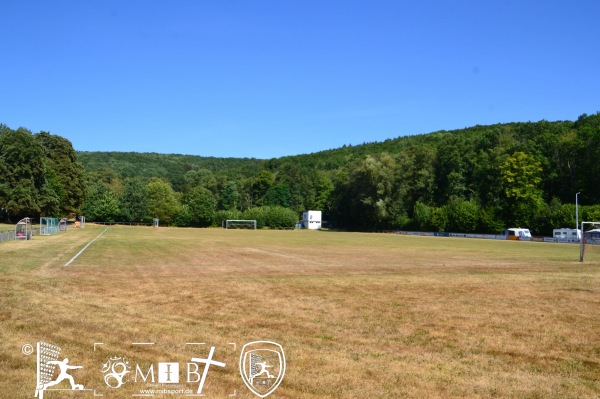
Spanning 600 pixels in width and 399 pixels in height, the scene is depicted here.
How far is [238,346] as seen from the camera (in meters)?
8.74

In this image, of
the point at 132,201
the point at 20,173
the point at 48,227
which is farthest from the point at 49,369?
the point at 132,201

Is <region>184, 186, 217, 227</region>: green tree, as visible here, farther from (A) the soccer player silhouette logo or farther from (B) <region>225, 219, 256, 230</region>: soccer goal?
(A) the soccer player silhouette logo

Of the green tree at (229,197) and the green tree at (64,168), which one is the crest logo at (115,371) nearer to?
the green tree at (64,168)

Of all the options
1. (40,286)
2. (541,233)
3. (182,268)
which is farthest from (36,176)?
(541,233)

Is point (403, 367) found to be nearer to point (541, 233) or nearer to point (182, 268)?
point (182, 268)

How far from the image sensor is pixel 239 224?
441 ft

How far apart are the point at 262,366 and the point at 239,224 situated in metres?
128

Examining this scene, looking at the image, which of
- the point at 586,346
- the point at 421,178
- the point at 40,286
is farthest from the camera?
the point at 421,178

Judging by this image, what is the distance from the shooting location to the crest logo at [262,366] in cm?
693

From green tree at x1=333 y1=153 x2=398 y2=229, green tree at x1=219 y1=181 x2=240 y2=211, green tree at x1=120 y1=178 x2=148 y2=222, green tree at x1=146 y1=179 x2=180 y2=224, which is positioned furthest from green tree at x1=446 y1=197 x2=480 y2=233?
green tree at x1=120 y1=178 x2=148 y2=222

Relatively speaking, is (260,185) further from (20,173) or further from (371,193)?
(20,173)

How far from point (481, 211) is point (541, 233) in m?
11.3

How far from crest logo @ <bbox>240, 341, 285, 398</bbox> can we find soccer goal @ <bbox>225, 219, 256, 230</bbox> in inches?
4846

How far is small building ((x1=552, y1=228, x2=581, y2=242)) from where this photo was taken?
73.3 meters
